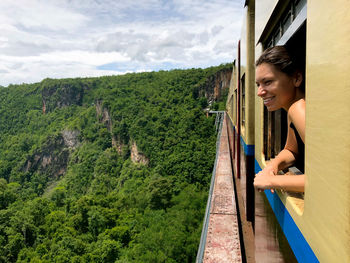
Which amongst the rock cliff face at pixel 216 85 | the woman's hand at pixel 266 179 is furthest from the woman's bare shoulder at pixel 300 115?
the rock cliff face at pixel 216 85

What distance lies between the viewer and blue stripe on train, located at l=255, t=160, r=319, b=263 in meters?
1.02

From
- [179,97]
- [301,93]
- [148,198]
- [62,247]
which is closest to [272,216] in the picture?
[301,93]

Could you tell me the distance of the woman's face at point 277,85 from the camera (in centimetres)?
129

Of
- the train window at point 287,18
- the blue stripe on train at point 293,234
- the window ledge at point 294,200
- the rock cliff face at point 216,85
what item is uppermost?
the rock cliff face at point 216,85

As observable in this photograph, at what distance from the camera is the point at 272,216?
1.75 metres

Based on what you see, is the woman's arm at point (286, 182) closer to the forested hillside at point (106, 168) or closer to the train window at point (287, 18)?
the train window at point (287, 18)

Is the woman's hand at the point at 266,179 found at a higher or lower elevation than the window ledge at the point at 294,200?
higher

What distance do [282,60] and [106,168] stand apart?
55489 mm

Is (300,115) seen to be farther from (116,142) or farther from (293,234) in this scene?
(116,142)

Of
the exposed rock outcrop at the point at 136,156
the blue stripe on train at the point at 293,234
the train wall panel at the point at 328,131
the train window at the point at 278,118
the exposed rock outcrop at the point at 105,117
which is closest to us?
the train wall panel at the point at 328,131

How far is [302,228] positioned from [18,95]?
11294cm

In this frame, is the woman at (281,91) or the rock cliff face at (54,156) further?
the rock cliff face at (54,156)

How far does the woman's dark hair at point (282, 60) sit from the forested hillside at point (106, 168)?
20.3m

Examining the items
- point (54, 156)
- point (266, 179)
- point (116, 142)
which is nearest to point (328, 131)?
point (266, 179)
